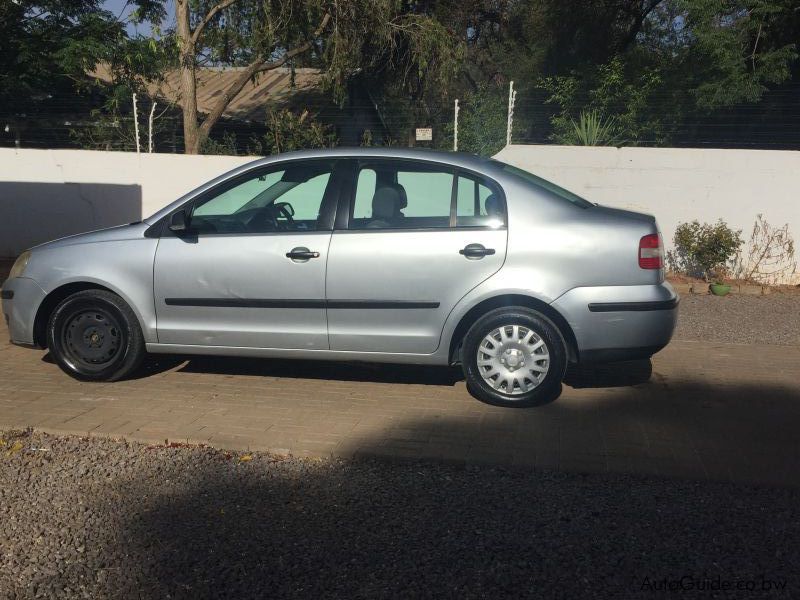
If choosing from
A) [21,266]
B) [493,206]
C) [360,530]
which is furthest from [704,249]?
[21,266]

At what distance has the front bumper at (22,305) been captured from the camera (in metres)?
5.54

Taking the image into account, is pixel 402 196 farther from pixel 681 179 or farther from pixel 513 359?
pixel 681 179

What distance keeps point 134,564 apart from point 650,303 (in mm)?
3382

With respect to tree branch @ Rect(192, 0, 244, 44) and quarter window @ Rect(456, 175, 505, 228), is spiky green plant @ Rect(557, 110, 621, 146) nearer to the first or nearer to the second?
quarter window @ Rect(456, 175, 505, 228)

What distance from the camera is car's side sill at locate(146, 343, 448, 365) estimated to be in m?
5.19

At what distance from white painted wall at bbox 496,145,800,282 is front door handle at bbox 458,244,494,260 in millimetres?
5857

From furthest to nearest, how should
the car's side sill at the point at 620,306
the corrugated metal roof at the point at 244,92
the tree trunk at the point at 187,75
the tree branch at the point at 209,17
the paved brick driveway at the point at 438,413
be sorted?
the corrugated metal roof at the point at 244,92, the tree branch at the point at 209,17, the tree trunk at the point at 187,75, the car's side sill at the point at 620,306, the paved brick driveway at the point at 438,413

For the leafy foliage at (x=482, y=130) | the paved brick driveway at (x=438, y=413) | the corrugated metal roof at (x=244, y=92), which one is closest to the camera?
the paved brick driveway at (x=438, y=413)

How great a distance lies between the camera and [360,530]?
340 cm

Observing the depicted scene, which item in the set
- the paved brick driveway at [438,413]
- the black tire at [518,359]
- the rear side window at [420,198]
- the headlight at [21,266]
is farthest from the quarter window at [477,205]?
the headlight at [21,266]

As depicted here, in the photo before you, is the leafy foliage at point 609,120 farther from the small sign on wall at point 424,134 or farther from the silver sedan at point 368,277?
the silver sedan at point 368,277

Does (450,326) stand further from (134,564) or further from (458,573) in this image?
(134,564)

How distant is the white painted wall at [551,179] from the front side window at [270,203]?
5623 mm

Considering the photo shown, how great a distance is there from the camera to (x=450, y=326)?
506 cm
